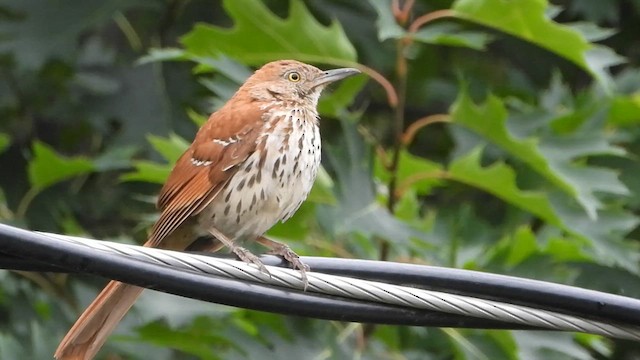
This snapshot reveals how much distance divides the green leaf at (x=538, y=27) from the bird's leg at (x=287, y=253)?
1303 mm

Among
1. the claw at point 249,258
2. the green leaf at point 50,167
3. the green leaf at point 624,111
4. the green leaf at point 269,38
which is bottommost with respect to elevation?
the green leaf at point 50,167

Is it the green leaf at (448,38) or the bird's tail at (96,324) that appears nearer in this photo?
the bird's tail at (96,324)

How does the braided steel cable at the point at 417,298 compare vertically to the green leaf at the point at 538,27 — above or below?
above

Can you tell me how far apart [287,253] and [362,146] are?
118 cm

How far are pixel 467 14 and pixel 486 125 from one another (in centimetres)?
43

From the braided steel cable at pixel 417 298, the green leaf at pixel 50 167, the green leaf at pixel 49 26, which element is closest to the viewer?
the braided steel cable at pixel 417 298

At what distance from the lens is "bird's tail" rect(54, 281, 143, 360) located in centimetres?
395

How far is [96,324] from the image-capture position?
4055 millimetres

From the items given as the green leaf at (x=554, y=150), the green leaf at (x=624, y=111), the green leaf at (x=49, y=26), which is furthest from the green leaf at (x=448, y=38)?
the green leaf at (x=49, y=26)

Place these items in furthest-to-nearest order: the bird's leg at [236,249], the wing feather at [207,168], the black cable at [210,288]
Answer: the wing feather at [207,168] < the bird's leg at [236,249] < the black cable at [210,288]

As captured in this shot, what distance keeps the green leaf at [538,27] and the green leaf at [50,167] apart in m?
1.83

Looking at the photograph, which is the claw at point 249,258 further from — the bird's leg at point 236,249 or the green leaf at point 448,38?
the green leaf at point 448,38

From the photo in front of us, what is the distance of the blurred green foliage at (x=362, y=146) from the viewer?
206 inches

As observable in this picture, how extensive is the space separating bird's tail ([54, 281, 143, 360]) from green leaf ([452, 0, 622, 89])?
1.88 meters
